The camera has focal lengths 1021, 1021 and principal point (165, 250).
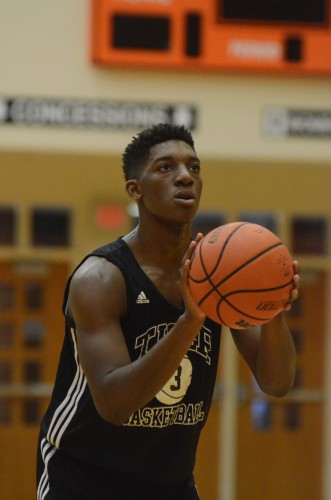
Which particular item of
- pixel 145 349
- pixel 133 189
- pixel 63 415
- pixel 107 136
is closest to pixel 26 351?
pixel 107 136

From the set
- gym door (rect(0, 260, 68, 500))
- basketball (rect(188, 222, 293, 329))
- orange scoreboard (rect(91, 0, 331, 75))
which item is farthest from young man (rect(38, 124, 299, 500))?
gym door (rect(0, 260, 68, 500))

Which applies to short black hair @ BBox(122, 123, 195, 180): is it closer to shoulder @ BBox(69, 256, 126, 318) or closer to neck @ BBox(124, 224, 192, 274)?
neck @ BBox(124, 224, 192, 274)

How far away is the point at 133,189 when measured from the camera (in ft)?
11.9

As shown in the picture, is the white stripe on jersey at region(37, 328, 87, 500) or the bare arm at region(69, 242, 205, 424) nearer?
the bare arm at region(69, 242, 205, 424)

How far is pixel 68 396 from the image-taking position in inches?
143

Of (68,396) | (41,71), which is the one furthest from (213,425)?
(68,396)

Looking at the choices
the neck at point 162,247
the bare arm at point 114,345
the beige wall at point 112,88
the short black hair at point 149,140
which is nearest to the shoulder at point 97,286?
the bare arm at point 114,345

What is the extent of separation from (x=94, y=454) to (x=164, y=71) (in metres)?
5.14

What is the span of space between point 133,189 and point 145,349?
0.58 metres

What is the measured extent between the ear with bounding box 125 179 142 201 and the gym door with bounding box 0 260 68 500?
598 cm

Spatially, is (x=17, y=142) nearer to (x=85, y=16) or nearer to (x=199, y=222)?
(x=85, y=16)

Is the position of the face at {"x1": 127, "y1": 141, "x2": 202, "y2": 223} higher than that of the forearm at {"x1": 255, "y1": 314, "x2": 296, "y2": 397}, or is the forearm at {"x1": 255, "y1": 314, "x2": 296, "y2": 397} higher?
the face at {"x1": 127, "y1": 141, "x2": 202, "y2": 223}

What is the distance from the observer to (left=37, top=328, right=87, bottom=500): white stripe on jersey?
11.7ft

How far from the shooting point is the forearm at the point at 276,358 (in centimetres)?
348
